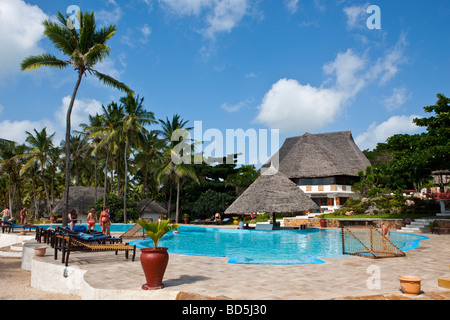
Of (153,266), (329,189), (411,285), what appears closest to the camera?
(411,285)

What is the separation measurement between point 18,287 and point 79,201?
28.4 meters

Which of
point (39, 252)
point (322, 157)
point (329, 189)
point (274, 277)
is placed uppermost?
point (322, 157)

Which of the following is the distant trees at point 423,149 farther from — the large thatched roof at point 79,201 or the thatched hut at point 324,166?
the large thatched roof at point 79,201

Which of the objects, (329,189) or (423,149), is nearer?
(423,149)

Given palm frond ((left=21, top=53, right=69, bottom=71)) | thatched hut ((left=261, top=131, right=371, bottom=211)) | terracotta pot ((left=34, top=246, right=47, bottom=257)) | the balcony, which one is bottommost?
terracotta pot ((left=34, top=246, right=47, bottom=257))

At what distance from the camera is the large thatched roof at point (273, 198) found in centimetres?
2130

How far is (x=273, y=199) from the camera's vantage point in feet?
71.3

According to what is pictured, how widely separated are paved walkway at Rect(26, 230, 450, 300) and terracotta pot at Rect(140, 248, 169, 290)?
0.20m

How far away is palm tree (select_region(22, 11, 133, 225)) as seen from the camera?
16656 mm

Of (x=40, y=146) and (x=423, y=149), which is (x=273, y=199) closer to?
(x=423, y=149)

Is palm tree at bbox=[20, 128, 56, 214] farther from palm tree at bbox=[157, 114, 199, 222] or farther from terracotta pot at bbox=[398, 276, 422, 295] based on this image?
terracotta pot at bbox=[398, 276, 422, 295]

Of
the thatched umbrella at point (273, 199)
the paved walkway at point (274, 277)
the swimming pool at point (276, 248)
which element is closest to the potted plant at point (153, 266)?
the paved walkway at point (274, 277)

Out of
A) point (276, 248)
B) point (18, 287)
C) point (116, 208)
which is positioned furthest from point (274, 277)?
point (116, 208)
